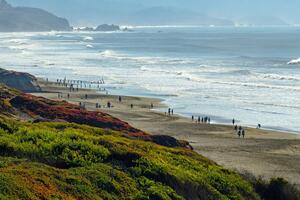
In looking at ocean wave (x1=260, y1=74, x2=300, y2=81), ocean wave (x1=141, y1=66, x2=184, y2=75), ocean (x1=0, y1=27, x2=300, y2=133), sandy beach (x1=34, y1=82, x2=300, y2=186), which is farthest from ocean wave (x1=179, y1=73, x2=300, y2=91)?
sandy beach (x1=34, y1=82, x2=300, y2=186)

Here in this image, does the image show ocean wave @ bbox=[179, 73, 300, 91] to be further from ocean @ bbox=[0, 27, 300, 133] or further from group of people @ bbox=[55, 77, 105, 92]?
group of people @ bbox=[55, 77, 105, 92]

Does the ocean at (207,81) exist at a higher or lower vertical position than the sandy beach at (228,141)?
higher

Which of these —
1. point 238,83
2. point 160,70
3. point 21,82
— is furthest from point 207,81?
point 21,82

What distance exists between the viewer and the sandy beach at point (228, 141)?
3512 cm

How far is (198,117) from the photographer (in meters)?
54.4

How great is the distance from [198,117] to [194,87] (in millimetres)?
25939

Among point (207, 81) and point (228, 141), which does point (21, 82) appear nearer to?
point (207, 81)

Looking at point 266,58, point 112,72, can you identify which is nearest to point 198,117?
point 112,72

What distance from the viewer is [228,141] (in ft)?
144

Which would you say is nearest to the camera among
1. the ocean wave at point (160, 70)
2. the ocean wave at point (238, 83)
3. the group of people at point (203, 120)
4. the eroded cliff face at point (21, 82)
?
the group of people at point (203, 120)

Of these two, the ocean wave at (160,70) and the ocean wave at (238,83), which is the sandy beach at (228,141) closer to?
the ocean wave at (238,83)

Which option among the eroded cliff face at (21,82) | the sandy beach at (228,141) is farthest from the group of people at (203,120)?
the eroded cliff face at (21,82)

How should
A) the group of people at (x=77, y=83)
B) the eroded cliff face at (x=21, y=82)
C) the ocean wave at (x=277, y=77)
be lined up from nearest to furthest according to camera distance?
1. the eroded cliff face at (x=21, y=82)
2. the group of people at (x=77, y=83)
3. the ocean wave at (x=277, y=77)

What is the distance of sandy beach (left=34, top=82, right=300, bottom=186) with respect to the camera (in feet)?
115
